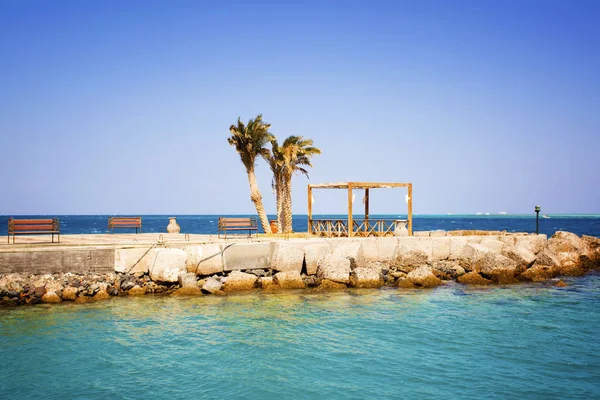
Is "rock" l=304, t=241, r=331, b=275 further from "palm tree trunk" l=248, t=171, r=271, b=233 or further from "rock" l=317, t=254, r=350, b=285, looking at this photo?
"palm tree trunk" l=248, t=171, r=271, b=233

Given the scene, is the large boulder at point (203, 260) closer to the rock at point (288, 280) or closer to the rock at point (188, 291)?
the rock at point (188, 291)

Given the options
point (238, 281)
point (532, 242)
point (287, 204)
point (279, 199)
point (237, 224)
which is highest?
point (279, 199)

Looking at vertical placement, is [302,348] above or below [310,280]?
below

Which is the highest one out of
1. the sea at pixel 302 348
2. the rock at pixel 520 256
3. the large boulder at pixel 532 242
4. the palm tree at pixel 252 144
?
the palm tree at pixel 252 144

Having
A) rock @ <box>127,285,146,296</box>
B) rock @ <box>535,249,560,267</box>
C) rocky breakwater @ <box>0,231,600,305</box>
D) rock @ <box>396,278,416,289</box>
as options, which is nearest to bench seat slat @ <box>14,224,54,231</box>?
rocky breakwater @ <box>0,231,600,305</box>

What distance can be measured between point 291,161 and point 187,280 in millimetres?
12314

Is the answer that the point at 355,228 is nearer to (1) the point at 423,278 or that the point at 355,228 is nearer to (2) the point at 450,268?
Answer: (2) the point at 450,268

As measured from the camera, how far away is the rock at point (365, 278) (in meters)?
17.6

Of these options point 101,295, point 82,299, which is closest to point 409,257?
point 101,295

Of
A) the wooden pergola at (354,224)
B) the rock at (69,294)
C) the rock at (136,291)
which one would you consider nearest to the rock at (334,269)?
the wooden pergola at (354,224)

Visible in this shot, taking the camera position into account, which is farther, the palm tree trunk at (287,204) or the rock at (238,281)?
the palm tree trunk at (287,204)

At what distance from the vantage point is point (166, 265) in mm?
16172

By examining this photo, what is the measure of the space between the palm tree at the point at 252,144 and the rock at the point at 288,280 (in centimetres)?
925

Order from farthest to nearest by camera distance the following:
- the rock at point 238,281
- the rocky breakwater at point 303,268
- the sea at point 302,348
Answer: the rock at point 238,281 < the rocky breakwater at point 303,268 < the sea at point 302,348
